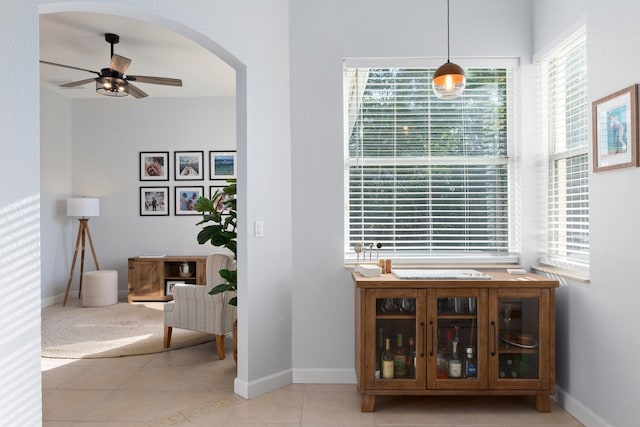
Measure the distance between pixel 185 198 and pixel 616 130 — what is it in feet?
18.3

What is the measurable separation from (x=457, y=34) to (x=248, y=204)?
76.6 inches

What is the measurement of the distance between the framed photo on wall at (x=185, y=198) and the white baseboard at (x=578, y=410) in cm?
515

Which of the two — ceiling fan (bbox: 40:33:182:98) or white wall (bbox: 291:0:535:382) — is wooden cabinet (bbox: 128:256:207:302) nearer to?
ceiling fan (bbox: 40:33:182:98)

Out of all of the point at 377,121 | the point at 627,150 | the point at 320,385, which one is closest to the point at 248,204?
the point at 377,121

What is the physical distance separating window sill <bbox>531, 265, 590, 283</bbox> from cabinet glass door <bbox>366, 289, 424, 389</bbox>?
2.98 ft

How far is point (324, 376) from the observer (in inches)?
132

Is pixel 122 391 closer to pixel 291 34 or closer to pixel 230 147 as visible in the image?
pixel 291 34

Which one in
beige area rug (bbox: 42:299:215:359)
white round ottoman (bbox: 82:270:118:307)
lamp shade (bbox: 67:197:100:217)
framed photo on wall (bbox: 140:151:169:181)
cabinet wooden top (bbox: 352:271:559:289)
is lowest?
beige area rug (bbox: 42:299:215:359)

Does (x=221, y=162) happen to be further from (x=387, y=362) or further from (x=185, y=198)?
(x=387, y=362)

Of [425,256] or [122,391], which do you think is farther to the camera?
[425,256]

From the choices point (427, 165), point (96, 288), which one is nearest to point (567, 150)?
point (427, 165)

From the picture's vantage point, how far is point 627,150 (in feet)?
7.56

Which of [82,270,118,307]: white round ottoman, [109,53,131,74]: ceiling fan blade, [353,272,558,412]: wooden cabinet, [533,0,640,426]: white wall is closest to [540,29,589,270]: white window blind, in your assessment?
[533,0,640,426]: white wall

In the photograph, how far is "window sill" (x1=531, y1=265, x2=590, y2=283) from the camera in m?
2.74
